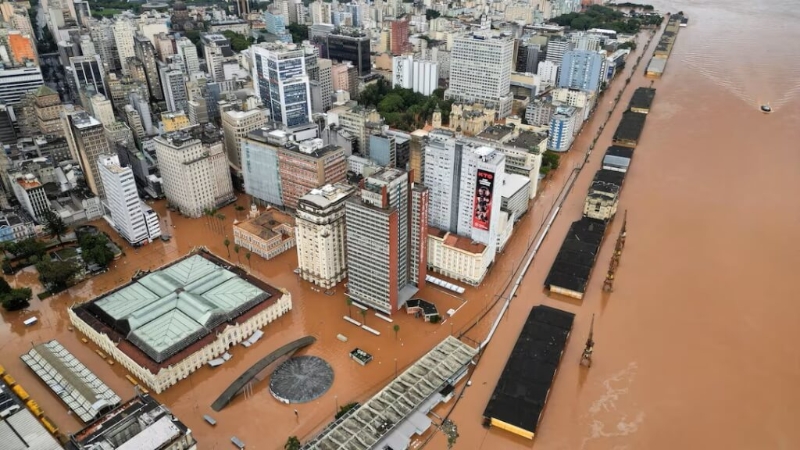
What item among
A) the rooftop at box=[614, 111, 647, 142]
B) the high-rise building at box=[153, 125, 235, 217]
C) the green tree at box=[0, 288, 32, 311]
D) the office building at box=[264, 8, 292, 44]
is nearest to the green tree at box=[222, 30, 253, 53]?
the office building at box=[264, 8, 292, 44]

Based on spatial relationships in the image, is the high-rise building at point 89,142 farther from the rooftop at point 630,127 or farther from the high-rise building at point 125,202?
the rooftop at point 630,127

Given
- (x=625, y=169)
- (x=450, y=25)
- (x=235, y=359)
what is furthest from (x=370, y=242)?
(x=450, y=25)

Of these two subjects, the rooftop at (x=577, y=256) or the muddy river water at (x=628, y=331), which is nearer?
the muddy river water at (x=628, y=331)

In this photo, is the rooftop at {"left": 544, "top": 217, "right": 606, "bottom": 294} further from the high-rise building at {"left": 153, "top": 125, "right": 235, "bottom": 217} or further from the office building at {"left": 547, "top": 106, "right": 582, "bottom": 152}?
the high-rise building at {"left": 153, "top": 125, "right": 235, "bottom": 217}

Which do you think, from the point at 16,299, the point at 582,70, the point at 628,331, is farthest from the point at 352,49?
the point at 628,331

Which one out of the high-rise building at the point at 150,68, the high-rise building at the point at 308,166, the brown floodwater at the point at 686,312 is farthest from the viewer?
the high-rise building at the point at 150,68

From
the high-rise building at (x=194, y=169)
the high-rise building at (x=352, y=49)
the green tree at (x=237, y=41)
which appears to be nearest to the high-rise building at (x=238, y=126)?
the high-rise building at (x=194, y=169)
